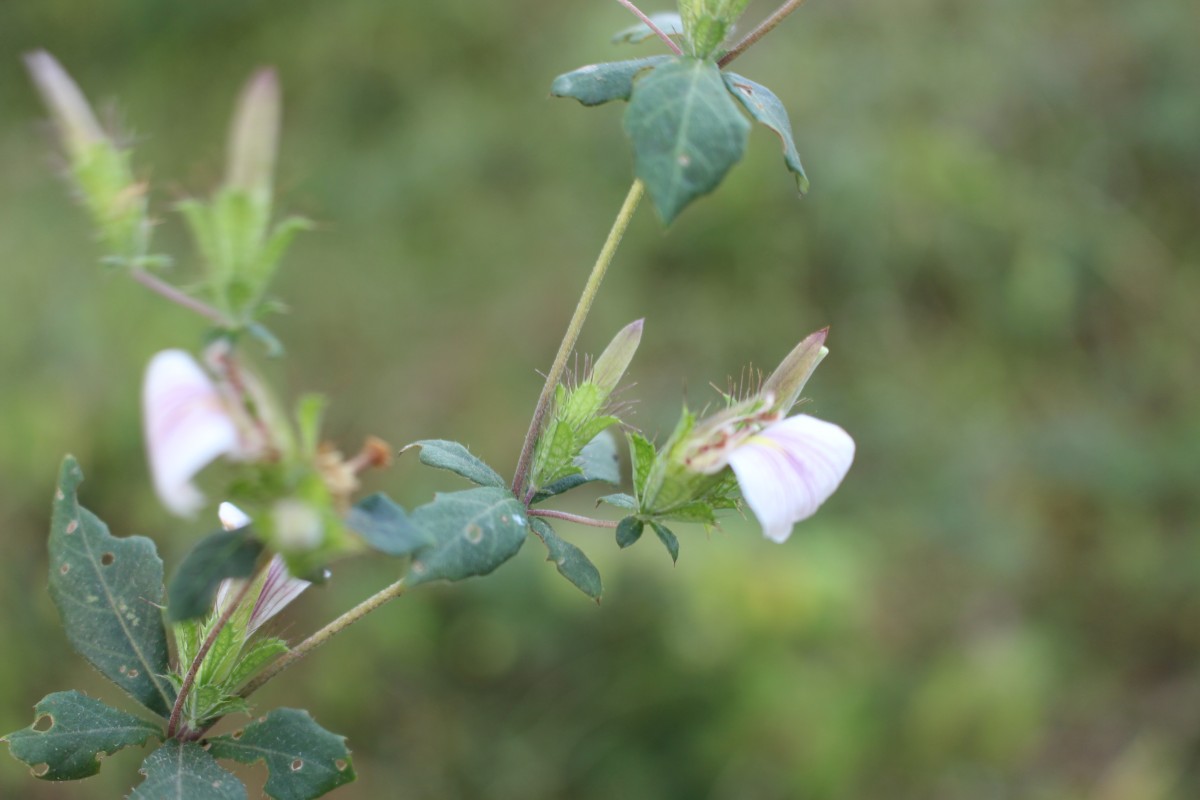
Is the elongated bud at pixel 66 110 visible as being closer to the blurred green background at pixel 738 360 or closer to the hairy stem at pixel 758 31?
the hairy stem at pixel 758 31

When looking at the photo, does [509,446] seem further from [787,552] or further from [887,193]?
[887,193]

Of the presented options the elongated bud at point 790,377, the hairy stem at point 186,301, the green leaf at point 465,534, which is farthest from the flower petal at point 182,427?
the elongated bud at point 790,377

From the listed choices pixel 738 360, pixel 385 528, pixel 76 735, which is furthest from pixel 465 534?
pixel 738 360

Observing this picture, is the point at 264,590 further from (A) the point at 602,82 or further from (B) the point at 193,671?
(A) the point at 602,82

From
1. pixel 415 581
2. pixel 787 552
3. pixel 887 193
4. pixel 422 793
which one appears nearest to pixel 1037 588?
pixel 787 552

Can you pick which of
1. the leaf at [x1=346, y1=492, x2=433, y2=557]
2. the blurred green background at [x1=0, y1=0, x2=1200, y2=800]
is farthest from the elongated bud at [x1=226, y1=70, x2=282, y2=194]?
the blurred green background at [x1=0, y1=0, x2=1200, y2=800]
